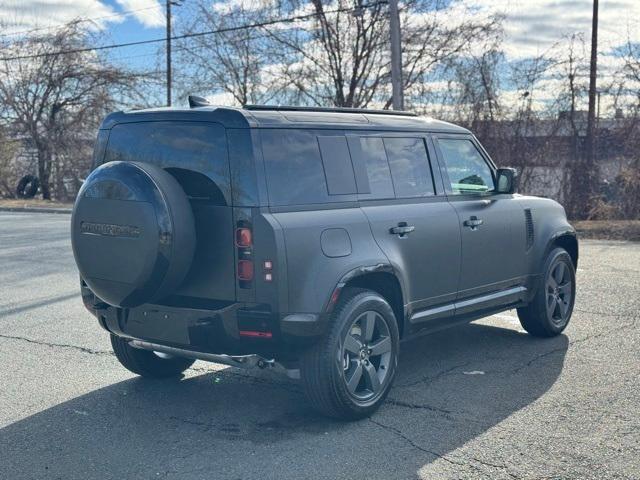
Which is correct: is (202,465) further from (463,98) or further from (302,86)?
(302,86)

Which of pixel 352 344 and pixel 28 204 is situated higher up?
pixel 352 344

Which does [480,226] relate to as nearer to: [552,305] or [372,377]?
[552,305]

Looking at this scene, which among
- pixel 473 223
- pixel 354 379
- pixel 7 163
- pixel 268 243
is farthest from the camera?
pixel 7 163

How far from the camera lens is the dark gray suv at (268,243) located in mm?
4727

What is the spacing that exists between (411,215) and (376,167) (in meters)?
0.43

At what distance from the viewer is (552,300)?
24.1 ft

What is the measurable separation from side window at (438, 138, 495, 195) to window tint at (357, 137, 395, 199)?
2.57ft

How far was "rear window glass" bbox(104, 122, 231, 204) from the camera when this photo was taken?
192 inches

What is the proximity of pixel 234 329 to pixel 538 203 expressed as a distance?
3.60 m

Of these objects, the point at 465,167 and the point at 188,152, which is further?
the point at 465,167

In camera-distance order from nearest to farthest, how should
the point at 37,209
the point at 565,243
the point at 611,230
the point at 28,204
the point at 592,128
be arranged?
the point at 565,243, the point at 611,230, the point at 592,128, the point at 37,209, the point at 28,204

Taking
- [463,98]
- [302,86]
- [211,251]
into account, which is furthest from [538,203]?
[302,86]

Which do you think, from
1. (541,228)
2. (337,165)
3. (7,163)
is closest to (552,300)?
(541,228)

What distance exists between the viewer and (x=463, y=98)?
22.0m
